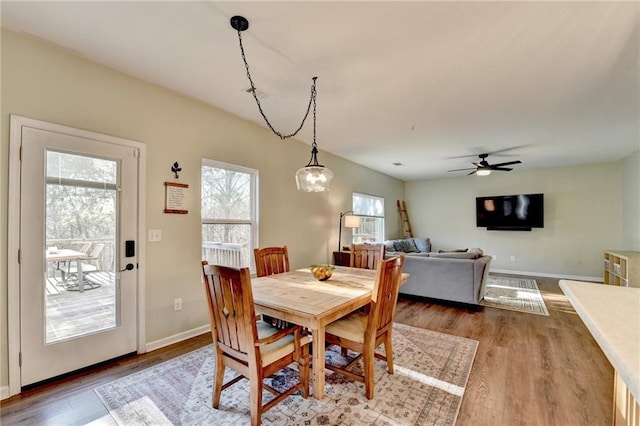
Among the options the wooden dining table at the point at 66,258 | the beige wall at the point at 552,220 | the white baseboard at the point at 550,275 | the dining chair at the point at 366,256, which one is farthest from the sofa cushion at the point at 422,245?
the wooden dining table at the point at 66,258

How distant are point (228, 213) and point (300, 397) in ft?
7.53

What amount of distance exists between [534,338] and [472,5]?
11.0ft

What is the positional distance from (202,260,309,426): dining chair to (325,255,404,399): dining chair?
336 mm

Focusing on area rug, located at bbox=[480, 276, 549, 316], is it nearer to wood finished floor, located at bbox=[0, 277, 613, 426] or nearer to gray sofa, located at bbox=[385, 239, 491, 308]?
gray sofa, located at bbox=[385, 239, 491, 308]

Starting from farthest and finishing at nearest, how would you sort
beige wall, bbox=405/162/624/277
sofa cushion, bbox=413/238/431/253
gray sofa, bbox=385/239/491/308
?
sofa cushion, bbox=413/238/431/253, beige wall, bbox=405/162/624/277, gray sofa, bbox=385/239/491/308

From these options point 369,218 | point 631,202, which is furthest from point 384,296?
point 631,202

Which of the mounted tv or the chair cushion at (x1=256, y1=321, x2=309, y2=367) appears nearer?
the chair cushion at (x1=256, y1=321, x2=309, y2=367)

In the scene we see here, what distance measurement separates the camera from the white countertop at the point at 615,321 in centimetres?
68

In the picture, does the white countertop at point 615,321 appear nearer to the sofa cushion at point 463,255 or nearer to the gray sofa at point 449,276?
the gray sofa at point 449,276

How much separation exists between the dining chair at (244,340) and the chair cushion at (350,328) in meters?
0.30

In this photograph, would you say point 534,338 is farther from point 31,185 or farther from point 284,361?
point 31,185

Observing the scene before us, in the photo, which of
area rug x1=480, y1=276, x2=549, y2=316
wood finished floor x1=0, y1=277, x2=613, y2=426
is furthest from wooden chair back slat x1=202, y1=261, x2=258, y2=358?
area rug x1=480, y1=276, x2=549, y2=316

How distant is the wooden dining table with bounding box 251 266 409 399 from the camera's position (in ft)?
6.01

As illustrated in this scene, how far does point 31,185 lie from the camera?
2.18 metres
